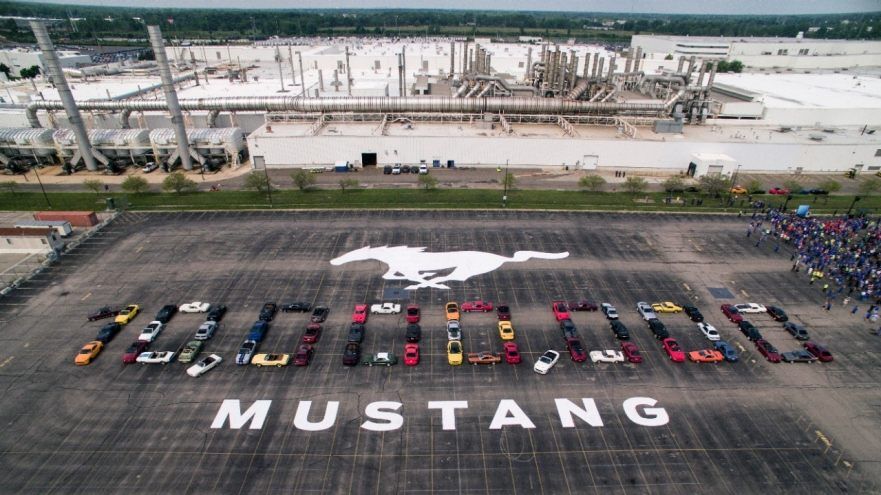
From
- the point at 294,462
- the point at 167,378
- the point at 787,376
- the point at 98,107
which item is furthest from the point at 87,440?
the point at 98,107

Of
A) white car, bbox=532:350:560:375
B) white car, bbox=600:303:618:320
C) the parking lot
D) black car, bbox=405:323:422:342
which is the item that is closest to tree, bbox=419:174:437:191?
the parking lot

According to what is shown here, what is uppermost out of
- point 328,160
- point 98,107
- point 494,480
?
point 98,107

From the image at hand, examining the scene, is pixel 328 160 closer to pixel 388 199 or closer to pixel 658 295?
pixel 388 199

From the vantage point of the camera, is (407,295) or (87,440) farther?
(407,295)

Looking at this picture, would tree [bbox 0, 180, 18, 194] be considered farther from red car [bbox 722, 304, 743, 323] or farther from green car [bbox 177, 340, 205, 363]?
red car [bbox 722, 304, 743, 323]

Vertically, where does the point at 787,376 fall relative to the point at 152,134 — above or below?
below

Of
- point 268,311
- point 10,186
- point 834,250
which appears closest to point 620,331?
point 268,311
